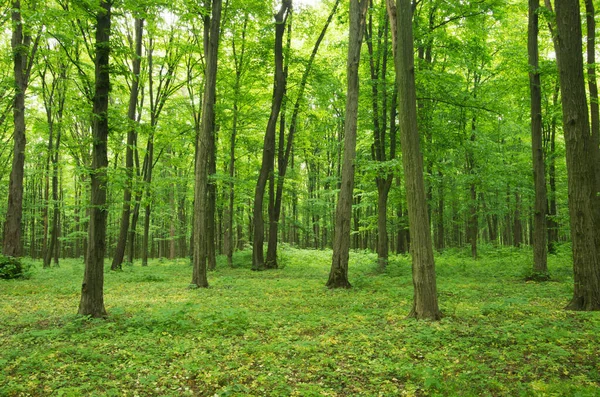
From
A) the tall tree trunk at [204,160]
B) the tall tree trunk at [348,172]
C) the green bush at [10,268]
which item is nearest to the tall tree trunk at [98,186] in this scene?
the tall tree trunk at [204,160]

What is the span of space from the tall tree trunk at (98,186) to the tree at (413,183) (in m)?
5.71

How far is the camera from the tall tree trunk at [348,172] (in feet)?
36.2

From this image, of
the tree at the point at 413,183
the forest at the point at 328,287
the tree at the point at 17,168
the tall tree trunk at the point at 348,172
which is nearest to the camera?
the forest at the point at 328,287

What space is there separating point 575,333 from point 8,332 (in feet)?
29.8

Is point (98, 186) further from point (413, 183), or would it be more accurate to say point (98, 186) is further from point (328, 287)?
point (328, 287)

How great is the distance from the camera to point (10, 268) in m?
13.9

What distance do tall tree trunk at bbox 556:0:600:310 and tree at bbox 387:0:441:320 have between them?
278 centimetres

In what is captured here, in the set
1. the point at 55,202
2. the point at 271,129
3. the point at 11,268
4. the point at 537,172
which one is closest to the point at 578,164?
the point at 537,172

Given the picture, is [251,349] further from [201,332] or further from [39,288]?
[39,288]

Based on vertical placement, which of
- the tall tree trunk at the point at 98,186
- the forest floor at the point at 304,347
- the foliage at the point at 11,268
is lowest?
the forest floor at the point at 304,347

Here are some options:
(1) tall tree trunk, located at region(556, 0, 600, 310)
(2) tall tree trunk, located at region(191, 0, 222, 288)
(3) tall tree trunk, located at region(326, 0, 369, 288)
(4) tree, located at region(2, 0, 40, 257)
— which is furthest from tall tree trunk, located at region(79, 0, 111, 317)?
(4) tree, located at region(2, 0, 40, 257)

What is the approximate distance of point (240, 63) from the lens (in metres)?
18.1

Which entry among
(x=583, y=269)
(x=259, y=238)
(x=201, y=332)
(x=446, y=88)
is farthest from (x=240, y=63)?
(x=583, y=269)

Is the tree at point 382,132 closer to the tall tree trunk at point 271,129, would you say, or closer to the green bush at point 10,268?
the tall tree trunk at point 271,129
